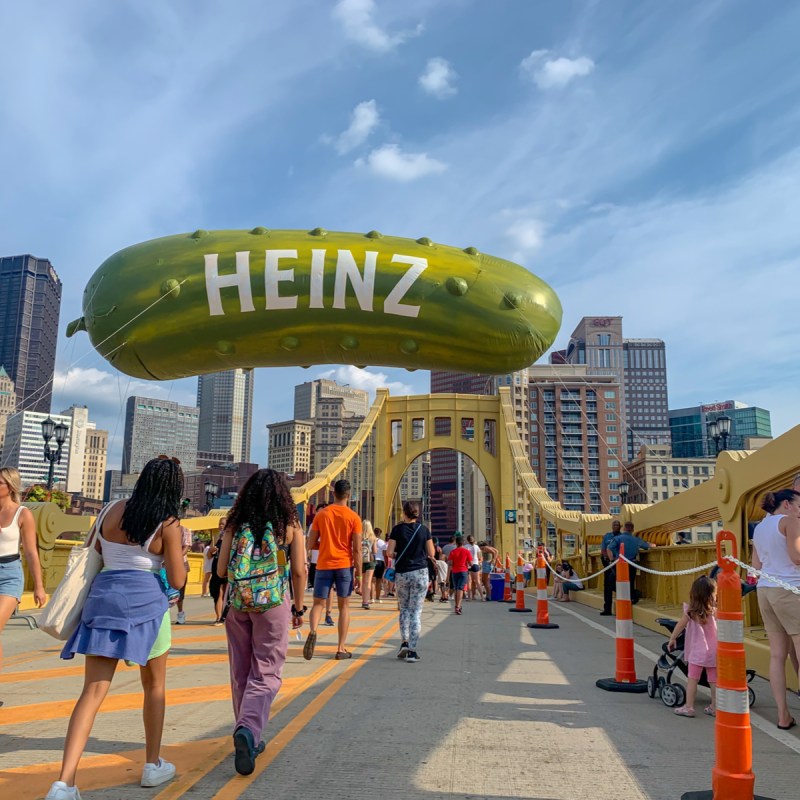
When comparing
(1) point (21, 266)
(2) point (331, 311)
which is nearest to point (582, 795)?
(2) point (331, 311)

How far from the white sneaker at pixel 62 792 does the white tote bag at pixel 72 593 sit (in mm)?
544

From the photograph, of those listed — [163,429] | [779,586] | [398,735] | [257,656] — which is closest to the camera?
[257,656]

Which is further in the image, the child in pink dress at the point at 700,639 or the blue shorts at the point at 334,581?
the blue shorts at the point at 334,581

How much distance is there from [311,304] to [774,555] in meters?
5.16

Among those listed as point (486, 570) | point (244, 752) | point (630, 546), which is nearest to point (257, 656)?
point (244, 752)

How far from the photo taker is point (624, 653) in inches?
224

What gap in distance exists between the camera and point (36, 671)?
610 centimetres

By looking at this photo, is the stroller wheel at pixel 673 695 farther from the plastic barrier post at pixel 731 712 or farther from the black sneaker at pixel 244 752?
the black sneaker at pixel 244 752

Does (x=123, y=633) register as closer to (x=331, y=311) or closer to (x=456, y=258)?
(x=331, y=311)

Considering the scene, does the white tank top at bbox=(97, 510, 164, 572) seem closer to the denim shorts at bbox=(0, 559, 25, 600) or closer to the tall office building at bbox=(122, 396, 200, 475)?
the denim shorts at bbox=(0, 559, 25, 600)

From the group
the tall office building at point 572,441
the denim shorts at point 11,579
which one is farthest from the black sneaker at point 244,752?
the tall office building at point 572,441

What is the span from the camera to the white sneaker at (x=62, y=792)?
279 centimetres

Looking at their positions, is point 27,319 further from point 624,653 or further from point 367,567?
point 624,653

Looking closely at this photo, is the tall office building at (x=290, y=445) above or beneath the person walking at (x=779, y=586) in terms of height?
above
